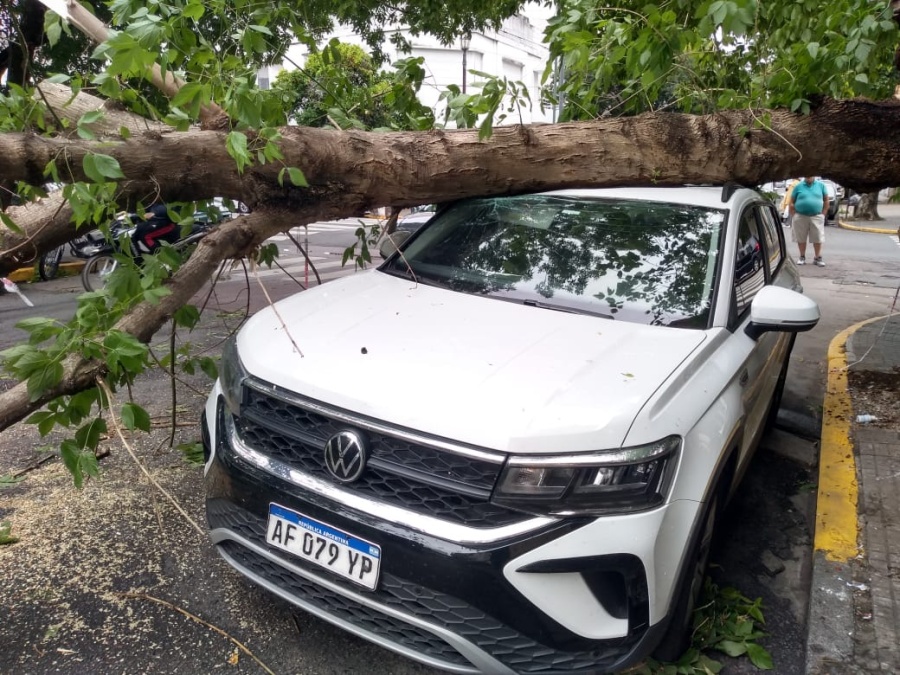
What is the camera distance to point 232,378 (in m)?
2.59

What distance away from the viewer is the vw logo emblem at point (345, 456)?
7.10ft

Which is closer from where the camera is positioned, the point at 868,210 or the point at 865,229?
the point at 865,229

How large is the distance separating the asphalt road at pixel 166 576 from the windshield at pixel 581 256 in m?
1.29

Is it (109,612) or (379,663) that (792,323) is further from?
(109,612)

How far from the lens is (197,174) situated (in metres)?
2.93

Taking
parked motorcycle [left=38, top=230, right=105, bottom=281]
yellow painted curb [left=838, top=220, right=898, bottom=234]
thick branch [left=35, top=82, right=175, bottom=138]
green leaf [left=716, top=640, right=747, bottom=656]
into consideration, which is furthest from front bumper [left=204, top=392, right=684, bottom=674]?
yellow painted curb [left=838, top=220, right=898, bottom=234]

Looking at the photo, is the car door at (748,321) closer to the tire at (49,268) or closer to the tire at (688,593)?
the tire at (688,593)

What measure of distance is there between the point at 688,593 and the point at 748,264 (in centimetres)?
179

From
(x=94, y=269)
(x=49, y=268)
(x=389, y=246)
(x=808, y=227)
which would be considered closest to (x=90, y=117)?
(x=389, y=246)

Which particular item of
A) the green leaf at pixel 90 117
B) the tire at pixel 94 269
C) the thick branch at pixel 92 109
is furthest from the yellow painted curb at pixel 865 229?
the green leaf at pixel 90 117

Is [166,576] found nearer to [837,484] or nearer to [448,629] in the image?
[448,629]

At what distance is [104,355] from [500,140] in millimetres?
2163

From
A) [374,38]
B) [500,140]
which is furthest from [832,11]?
[374,38]

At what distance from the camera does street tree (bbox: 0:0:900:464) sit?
251 centimetres
